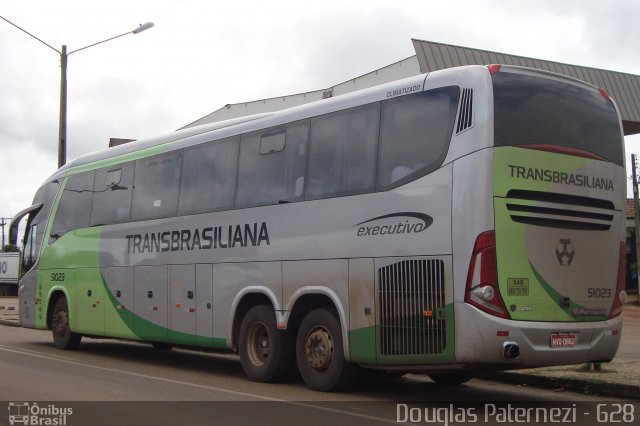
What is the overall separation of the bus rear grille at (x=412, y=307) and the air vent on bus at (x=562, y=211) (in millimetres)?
1058

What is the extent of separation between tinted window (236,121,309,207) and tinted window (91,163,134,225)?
344cm

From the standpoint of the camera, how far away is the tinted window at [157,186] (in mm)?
14148

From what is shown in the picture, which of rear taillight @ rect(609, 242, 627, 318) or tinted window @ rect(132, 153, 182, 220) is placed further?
tinted window @ rect(132, 153, 182, 220)

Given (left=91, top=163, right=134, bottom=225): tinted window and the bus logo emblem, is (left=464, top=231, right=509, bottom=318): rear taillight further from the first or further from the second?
(left=91, top=163, right=134, bottom=225): tinted window

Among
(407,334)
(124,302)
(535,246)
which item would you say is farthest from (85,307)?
(535,246)

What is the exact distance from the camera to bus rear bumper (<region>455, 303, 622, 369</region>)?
353 inches

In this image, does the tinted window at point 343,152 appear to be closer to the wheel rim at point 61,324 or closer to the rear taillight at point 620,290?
the rear taillight at point 620,290

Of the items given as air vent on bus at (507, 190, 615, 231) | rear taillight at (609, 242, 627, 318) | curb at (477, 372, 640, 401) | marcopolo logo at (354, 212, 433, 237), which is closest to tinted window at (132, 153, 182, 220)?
marcopolo logo at (354, 212, 433, 237)

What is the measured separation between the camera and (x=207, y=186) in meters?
13.4

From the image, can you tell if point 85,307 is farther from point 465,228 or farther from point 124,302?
point 465,228

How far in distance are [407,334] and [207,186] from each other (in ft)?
16.2

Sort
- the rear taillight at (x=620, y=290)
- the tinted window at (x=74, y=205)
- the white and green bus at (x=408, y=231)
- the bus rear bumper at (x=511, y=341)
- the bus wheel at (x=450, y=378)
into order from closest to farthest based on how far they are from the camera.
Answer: the bus rear bumper at (x=511, y=341), the white and green bus at (x=408, y=231), the rear taillight at (x=620, y=290), the bus wheel at (x=450, y=378), the tinted window at (x=74, y=205)

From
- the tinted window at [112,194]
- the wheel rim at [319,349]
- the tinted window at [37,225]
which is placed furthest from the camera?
the tinted window at [37,225]

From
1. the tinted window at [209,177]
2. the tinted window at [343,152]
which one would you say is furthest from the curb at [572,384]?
the tinted window at [209,177]
